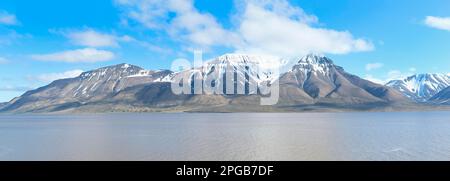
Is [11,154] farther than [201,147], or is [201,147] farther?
[201,147]

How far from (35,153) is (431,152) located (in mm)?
76896
